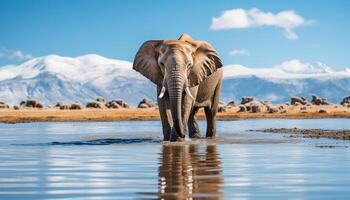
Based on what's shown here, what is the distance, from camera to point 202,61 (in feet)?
87.5

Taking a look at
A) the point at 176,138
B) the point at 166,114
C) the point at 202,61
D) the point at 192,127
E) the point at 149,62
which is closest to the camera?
the point at 176,138

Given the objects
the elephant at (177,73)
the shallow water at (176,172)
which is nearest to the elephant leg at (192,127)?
the elephant at (177,73)

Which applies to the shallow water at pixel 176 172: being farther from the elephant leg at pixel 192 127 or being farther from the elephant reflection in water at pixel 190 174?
the elephant leg at pixel 192 127

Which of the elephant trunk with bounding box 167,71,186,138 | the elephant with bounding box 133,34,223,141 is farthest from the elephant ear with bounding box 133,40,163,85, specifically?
the elephant trunk with bounding box 167,71,186,138

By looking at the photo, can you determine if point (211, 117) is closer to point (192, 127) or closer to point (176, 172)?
point (192, 127)

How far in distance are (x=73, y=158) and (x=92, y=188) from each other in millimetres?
6836

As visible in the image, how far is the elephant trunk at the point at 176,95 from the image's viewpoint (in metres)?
23.5

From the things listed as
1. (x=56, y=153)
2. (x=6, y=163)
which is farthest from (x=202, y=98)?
(x=6, y=163)

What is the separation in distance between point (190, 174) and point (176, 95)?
9963 millimetres

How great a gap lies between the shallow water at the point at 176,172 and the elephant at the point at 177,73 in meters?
1.47

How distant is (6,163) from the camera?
16922 mm

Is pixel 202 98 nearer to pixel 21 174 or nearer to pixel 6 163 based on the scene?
pixel 6 163

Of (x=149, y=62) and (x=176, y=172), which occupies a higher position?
(x=149, y=62)

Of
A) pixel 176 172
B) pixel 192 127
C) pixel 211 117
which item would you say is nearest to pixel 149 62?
pixel 192 127
